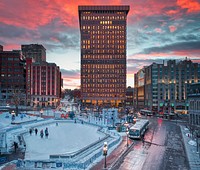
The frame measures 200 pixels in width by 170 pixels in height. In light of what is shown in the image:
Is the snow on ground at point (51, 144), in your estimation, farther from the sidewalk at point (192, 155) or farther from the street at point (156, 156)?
the sidewalk at point (192, 155)

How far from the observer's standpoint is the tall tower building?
186m

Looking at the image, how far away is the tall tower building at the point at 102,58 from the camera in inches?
7328

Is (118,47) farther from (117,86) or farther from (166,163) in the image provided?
(166,163)

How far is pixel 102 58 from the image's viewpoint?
18700 cm

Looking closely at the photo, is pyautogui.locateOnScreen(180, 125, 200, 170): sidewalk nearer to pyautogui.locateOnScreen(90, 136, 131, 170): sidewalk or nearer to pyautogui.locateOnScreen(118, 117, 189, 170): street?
pyautogui.locateOnScreen(118, 117, 189, 170): street

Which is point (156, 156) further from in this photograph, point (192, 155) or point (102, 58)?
point (102, 58)

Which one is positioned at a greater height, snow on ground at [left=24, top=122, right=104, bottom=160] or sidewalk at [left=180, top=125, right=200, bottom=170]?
snow on ground at [left=24, top=122, right=104, bottom=160]

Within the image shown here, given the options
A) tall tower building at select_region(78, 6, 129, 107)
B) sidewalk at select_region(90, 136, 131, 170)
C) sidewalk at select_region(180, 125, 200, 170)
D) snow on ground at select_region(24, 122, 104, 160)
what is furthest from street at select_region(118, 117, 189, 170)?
tall tower building at select_region(78, 6, 129, 107)

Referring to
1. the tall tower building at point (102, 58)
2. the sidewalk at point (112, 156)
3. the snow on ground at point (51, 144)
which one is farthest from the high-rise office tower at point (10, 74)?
the sidewalk at point (112, 156)

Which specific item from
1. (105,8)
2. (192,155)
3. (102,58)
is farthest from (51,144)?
(105,8)

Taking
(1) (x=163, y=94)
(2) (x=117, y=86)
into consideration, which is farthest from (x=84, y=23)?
(1) (x=163, y=94)

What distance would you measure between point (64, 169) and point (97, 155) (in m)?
6.82

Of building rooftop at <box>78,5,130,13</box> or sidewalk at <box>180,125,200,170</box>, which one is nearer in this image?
sidewalk at <box>180,125,200,170</box>

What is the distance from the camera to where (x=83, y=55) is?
7367 inches
